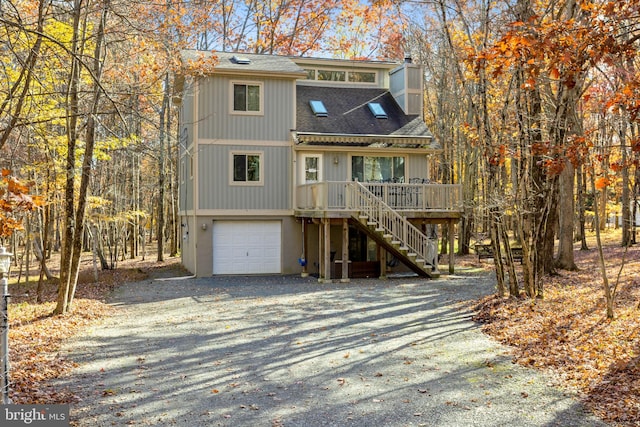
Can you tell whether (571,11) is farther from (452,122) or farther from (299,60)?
(452,122)

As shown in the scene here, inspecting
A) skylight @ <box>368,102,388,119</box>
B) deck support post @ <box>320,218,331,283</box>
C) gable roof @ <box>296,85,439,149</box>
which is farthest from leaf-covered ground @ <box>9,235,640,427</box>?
skylight @ <box>368,102,388,119</box>

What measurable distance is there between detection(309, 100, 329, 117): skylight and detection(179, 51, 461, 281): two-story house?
0.04 meters

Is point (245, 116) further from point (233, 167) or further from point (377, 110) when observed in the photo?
point (377, 110)

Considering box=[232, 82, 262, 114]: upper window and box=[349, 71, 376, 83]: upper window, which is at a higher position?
box=[349, 71, 376, 83]: upper window

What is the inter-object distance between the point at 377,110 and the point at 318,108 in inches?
90.3

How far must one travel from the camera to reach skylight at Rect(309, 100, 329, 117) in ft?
70.3

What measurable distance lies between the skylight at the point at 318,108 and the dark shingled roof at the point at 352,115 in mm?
135

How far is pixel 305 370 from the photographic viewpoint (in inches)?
313

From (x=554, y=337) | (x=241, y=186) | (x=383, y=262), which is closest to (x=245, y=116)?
(x=241, y=186)

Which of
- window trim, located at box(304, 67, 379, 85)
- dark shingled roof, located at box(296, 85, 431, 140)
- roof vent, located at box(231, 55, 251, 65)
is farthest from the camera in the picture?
window trim, located at box(304, 67, 379, 85)

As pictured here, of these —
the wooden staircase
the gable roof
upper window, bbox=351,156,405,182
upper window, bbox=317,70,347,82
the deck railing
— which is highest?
upper window, bbox=317,70,347,82

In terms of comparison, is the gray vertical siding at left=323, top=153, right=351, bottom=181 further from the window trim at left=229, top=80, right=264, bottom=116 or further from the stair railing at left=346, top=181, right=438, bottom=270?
the window trim at left=229, top=80, right=264, bottom=116

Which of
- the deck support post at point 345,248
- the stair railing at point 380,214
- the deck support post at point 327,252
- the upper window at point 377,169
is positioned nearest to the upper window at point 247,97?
the upper window at point 377,169

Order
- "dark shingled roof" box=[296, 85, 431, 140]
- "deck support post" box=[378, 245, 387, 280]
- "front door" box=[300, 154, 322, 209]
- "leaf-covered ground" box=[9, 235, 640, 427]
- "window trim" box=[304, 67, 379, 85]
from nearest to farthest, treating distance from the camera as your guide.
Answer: "leaf-covered ground" box=[9, 235, 640, 427]
"deck support post" box=[378, 245, 387, 280]
"front door" box=[300, 154, 322, 209]
"dark shingled roof" box=[296, 85, 431, 140]
"window trim" box=[304, 67, 379, 85]
